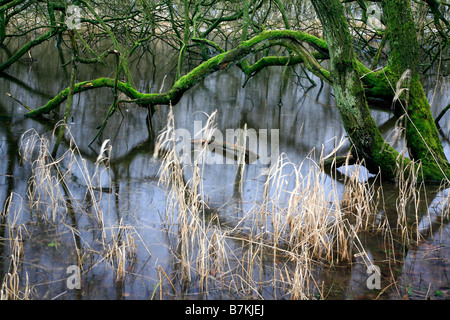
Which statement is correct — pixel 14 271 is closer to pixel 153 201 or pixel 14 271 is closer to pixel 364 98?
pixel 153 201

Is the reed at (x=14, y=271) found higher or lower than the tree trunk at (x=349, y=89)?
lower

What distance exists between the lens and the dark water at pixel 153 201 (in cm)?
349

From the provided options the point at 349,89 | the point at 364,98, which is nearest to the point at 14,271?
the point at 349,89

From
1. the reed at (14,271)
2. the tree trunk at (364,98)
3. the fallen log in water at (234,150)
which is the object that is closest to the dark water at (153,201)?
the reed at (14,271)

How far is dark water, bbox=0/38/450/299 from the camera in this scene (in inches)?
137

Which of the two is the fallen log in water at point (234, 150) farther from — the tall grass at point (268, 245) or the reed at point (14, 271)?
the reed at point (14, 271)

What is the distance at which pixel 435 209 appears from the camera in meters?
5.08

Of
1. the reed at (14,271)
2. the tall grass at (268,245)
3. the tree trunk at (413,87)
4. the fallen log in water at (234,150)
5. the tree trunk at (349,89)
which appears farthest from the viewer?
the fallen log in water at (234,150)

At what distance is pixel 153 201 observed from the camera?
5.09 metres

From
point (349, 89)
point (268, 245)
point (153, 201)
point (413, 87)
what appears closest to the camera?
point (268, 245)

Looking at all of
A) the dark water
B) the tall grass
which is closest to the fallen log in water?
the dark water

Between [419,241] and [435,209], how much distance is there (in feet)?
3.02

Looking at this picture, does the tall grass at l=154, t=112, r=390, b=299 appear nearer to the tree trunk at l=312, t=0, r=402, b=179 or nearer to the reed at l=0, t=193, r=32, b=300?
the tree trunk at l=312, t=0, r=402, b=179
